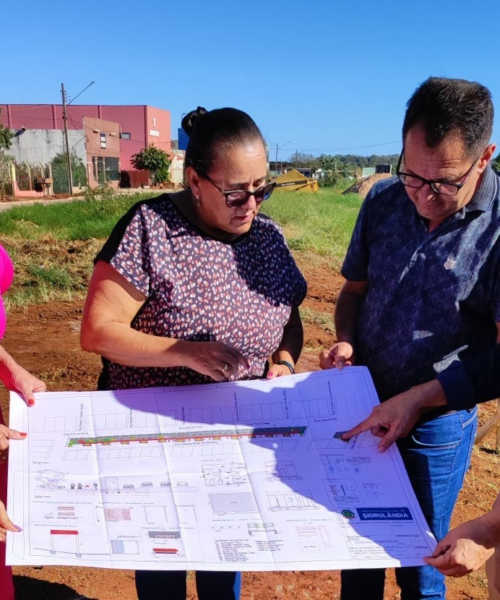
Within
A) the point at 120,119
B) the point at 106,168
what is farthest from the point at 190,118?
the point at 120,119

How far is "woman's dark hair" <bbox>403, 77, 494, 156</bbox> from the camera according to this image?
4.98 feet

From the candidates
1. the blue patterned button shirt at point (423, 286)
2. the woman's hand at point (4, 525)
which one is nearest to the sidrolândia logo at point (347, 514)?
the blue patterned button shirt at point (423, 286)

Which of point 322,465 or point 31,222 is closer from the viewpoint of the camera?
point 322,465

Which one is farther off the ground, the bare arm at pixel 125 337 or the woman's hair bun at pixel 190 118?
the woman's hair bun at pixel 190 118

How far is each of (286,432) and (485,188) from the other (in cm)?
84

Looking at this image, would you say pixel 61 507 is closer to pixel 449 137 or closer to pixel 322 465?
pixel 322 465

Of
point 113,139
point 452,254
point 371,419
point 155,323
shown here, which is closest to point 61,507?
point 155,323

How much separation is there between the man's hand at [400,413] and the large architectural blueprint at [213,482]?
0.10 feet

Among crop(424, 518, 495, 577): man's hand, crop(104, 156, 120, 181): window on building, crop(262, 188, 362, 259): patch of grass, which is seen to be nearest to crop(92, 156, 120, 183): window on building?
crop(104, 156, 120, 181): window on building

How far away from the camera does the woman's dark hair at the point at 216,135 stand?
166cm

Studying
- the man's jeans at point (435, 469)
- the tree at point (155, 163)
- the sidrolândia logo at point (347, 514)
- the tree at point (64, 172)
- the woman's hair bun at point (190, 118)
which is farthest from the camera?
the tree at point (155, 163)

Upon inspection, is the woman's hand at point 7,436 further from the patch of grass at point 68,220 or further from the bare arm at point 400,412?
the patch of grass at point 68,220

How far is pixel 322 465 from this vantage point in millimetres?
1491

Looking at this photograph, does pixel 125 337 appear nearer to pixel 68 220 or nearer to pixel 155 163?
pixel 68 220
